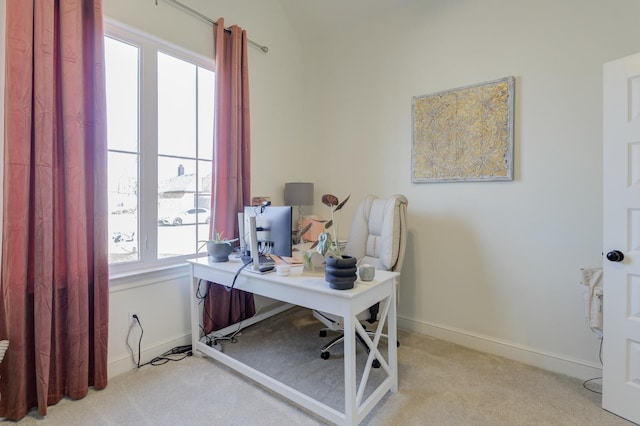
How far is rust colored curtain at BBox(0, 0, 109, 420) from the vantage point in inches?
63.3

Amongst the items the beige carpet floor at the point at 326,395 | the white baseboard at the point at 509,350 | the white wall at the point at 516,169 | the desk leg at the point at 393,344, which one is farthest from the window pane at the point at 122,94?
the white baseboard at the point at 509,350

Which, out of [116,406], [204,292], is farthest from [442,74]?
[116,406]

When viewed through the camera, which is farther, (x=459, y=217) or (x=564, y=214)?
(x=459, y=217)

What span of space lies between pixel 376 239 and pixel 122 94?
2.17 meters

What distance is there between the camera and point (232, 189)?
269 centimetres

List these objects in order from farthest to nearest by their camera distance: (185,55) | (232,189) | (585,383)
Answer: (232,189) < (185,55) < (585,383)

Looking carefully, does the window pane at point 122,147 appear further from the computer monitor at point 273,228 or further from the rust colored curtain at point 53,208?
the computer monitor at point 273,228

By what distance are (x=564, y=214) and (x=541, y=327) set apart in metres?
0.83

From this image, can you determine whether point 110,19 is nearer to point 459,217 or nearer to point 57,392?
point 57,392

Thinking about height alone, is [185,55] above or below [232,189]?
above

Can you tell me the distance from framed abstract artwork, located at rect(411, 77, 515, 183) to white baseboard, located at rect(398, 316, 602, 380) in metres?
1.27

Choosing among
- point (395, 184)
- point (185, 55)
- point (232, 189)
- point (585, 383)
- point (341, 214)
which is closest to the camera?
point (585, 383)

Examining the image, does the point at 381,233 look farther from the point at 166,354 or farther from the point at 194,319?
the point at 166,354

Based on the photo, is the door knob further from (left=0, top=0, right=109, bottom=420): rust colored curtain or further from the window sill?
(left=0, top=0, right=109, bottom=420): rust colored curtain
